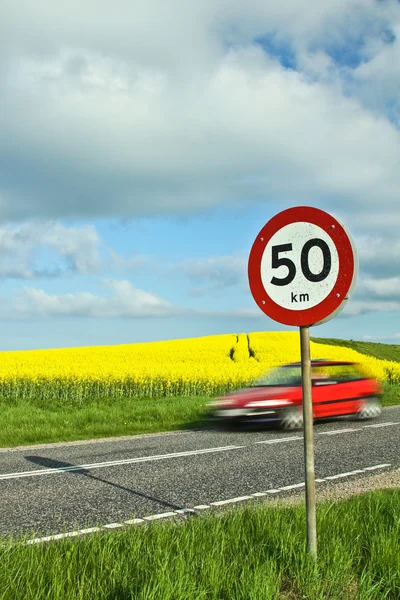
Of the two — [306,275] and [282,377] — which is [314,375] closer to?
[282,377]

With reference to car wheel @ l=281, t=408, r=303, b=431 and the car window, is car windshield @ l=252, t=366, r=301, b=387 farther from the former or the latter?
car wheel @ l=281, t=408, r=303, b=431

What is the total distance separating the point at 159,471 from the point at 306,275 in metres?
5.14

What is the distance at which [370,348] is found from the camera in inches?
2694

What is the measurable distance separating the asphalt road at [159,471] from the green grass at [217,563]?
2.98ft

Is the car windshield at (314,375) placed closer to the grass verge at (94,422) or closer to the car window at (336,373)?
the car window at (336,373)

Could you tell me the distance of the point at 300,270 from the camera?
4.22 m

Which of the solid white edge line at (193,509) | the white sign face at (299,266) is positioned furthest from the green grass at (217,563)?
the white sign face at (299,266)

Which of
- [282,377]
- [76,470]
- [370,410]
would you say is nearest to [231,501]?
[76,470]

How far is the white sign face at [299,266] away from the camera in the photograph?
4105mm

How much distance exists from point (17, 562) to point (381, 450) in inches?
310

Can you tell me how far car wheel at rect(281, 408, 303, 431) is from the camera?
12938 millimetres

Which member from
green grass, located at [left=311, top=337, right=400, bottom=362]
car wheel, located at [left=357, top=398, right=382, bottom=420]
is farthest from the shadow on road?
green grass, located at [left=311, top=337, right=400, bottom=362]

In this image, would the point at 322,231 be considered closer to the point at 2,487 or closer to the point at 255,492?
the point at 255,492

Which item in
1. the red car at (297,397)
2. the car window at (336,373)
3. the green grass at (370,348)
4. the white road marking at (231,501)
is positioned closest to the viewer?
the white road marking at (231,501)
